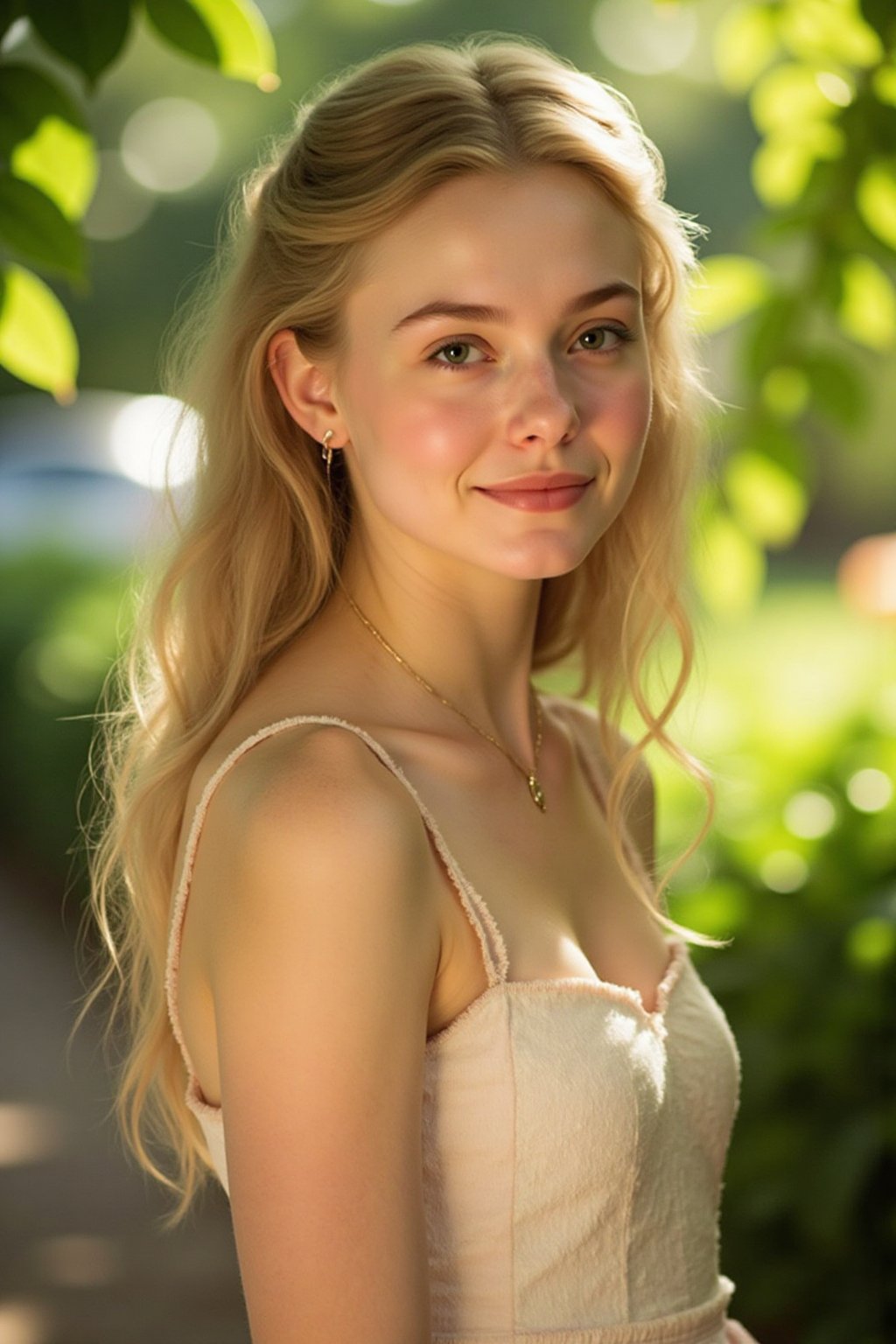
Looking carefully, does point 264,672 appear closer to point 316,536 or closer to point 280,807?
point 316,536

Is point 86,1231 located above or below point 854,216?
below

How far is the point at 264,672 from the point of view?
89.4 inches

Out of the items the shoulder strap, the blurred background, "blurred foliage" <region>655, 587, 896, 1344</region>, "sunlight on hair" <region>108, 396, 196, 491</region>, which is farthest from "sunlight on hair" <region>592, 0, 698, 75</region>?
the shoulder strap

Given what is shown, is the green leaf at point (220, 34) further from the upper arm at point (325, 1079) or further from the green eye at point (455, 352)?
the upper arm at point (325, 1079)

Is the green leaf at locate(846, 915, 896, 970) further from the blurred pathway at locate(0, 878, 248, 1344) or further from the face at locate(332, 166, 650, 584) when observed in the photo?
the face at locate(332, 166, 650, 584)

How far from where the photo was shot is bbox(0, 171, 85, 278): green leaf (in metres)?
2.23

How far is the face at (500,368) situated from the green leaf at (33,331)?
417 millimetres

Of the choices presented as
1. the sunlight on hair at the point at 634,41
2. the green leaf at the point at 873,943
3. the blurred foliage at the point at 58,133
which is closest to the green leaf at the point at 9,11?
the blurred foliage at the point at 58,133

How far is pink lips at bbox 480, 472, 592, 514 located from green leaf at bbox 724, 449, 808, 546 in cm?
152

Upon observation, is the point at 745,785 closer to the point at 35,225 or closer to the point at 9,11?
the point at 35,225

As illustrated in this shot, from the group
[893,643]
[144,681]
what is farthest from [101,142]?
[144,681]

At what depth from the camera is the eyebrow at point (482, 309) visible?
204 cm

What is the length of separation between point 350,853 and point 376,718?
1.34 ft

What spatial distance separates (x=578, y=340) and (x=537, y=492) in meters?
0.21
